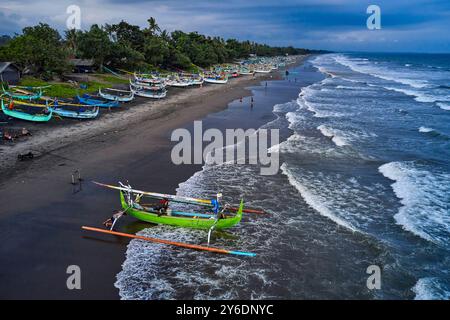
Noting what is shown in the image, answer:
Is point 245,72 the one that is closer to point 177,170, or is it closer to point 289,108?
point 289,108

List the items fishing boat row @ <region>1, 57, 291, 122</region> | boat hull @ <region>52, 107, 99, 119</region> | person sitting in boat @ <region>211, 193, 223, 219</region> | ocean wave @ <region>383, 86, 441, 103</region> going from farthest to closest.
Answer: ocean wave @ <region>383, 86, 441, 103</region>, boat hull @ <region>52, 107, 99, 119</region>, fishing boat row @ <region>1, 57, 291, 122</region>, person sitting in boat @ <region>211, 193, 223, 219</region>

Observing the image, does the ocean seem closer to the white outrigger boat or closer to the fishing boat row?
the fishing boat row

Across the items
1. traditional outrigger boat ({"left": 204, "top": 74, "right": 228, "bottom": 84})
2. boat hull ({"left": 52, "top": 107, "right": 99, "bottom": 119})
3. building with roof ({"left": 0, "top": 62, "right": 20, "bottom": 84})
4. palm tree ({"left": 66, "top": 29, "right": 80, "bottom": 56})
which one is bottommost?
boat hull ({"left": 52, "top": 107, "right": 99, "bottom": 119})

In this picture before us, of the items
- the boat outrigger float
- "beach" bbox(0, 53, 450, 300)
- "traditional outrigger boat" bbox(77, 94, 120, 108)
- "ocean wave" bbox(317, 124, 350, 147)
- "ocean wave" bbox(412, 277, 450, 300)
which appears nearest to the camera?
"ocean wave" bbox(412, 277, 450, 300)

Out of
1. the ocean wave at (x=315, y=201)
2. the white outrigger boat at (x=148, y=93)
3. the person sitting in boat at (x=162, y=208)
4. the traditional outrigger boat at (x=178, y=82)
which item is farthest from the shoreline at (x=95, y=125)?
the ocean wave at (x=315, y=201)

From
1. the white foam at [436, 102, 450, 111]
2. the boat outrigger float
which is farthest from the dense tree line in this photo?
the white foam at [436, 102, 450, 111]
